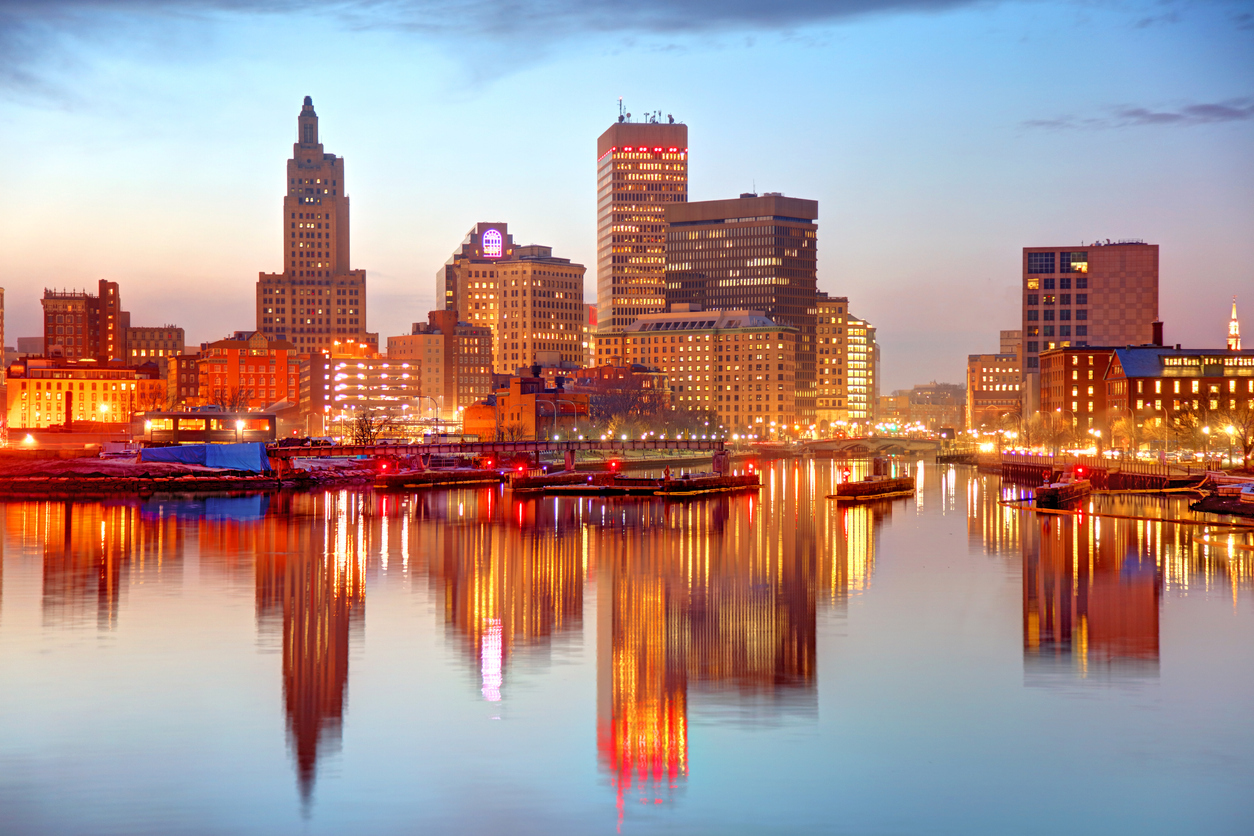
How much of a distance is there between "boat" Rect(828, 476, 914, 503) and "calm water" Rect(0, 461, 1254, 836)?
4639 centimetres

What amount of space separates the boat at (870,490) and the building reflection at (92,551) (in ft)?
188

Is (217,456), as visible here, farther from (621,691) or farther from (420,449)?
(621,691)

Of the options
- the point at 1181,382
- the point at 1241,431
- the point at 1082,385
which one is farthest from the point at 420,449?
the point at 1181,382

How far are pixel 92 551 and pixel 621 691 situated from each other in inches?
1568

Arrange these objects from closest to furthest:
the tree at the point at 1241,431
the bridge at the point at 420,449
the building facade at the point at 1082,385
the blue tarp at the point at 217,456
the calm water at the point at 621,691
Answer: the calm water at the point at 621,691
the tree at the point at 1241,431
the blue tarp at the point at 217,456
the bridge at the point at 420,449
the building facade at the point at 1082,385

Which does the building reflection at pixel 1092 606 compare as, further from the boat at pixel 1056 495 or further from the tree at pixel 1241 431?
the tree at pixel 1241 431

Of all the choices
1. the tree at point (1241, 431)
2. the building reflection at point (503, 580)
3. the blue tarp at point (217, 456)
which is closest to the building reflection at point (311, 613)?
the building reflection at point (503, 580)

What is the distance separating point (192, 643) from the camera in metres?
35.4

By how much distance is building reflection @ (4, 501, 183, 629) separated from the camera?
42688 mm

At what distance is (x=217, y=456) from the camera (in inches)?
4638

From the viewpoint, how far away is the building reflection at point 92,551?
4269 centimetres

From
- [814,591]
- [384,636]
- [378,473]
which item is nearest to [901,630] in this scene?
[814,591]

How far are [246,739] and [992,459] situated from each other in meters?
168

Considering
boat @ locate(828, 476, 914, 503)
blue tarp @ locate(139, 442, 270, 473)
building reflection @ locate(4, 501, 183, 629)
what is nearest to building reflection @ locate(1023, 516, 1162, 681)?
building reflection @ locate(4, 501, 183, 629)
